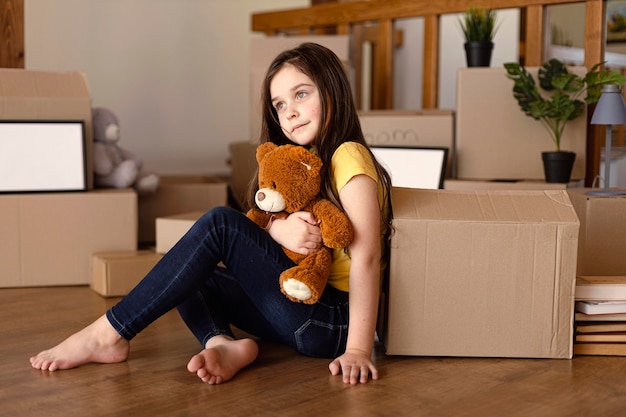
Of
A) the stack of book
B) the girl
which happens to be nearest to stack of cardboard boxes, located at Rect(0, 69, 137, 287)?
the girl

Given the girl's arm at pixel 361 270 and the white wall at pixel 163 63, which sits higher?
the white wall at pixel 163 63

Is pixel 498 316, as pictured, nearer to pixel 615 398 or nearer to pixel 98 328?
pixel 615 398

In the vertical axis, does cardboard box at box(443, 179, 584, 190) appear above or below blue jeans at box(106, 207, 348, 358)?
above

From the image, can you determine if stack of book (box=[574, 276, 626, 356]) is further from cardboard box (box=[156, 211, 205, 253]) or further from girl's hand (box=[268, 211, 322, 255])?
cardboard box (box=[156, 211, 205, 253])

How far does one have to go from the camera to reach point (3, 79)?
244 centimetres

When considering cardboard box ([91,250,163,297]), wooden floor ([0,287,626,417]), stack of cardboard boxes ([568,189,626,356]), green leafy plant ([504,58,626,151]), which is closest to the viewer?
wooden floor ([0,287,626,417])

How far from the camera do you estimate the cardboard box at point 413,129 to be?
2.80 meters

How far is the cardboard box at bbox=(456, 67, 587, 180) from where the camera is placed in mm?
2631

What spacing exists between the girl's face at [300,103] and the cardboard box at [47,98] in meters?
1.09

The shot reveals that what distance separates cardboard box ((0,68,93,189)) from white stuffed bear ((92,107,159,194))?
0.21ft

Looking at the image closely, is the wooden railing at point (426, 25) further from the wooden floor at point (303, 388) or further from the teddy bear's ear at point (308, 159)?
the teddy bear's ear at point (308, 159)

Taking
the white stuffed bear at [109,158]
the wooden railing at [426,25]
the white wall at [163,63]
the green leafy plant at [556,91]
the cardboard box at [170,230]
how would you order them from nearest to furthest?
the cardboard box at [170,230]
the green leafy plant at [556,91]
the white stuffed bear at [109,158]
the wooden railing at [426,25]
the white wall at [163,63]

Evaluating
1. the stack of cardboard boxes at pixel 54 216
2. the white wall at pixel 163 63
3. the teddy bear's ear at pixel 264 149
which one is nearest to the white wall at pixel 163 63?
the white wall at pixel 163 63

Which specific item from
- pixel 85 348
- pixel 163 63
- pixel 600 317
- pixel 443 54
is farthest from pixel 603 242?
pixel 443 54
